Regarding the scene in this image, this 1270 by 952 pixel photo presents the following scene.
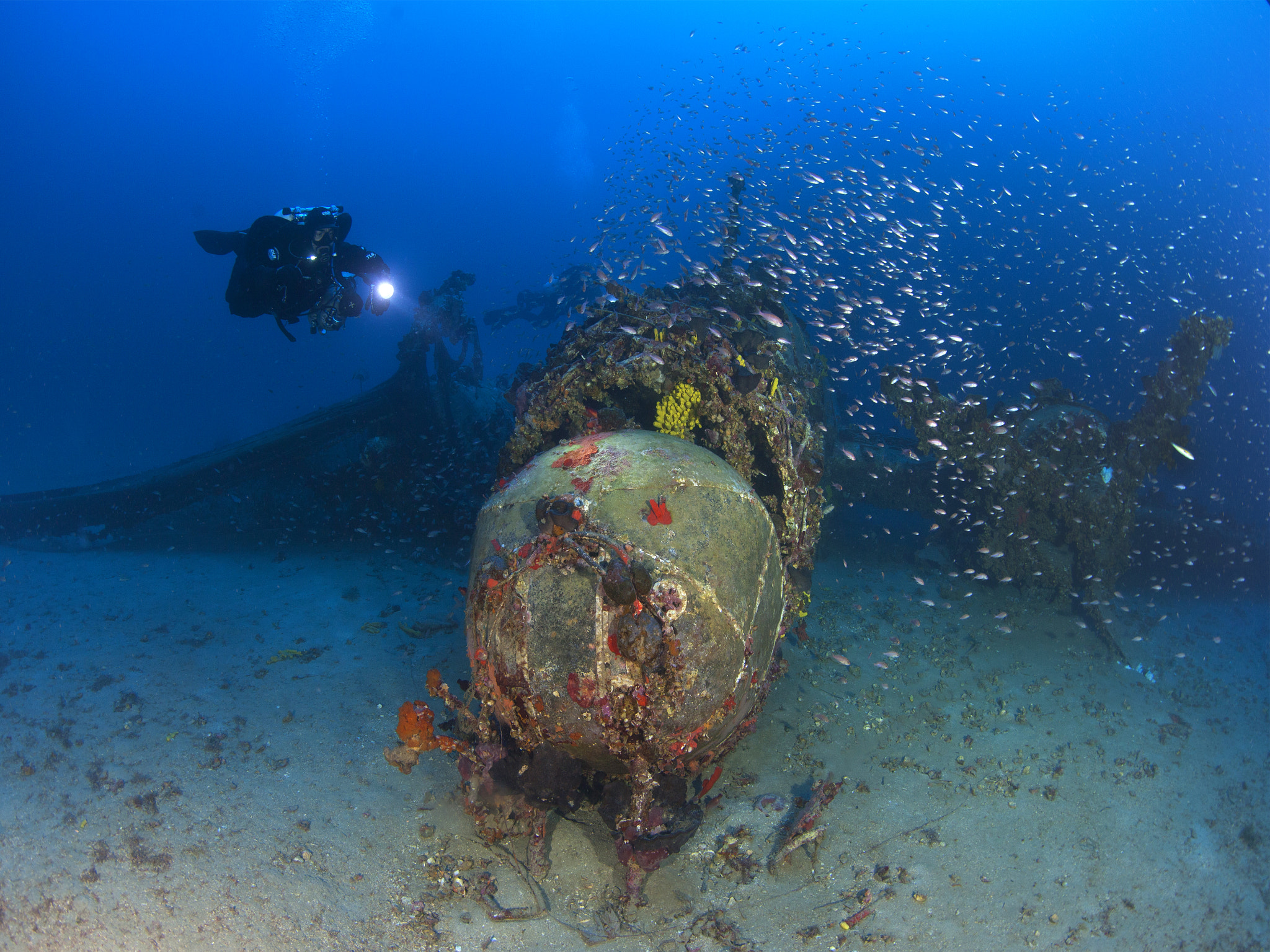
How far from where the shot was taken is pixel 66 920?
3514 mm

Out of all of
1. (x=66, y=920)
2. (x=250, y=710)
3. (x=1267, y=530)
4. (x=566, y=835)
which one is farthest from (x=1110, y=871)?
(x=1267, y=530)

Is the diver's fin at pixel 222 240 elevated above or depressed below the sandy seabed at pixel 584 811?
above

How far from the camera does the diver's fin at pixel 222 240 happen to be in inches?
354

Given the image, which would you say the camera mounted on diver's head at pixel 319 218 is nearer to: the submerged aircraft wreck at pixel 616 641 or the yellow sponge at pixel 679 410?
the yellow sponge at pixel 679 410

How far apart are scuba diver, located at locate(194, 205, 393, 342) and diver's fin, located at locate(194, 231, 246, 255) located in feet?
0.43

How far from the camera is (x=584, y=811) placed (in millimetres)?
4633

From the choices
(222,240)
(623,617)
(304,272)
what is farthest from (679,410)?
(222,240)

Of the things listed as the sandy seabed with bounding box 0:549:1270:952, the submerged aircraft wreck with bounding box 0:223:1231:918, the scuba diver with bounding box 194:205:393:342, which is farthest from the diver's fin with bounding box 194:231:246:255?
the sandy seabed with bounding box 0:549:1270:952

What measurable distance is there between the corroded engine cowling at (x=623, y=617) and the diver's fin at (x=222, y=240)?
325 inches

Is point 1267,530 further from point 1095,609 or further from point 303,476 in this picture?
point 303,476

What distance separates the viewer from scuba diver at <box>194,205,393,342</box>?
26.6 feet

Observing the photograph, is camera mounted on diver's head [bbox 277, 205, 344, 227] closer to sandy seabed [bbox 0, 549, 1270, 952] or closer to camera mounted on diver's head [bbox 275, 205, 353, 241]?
camera mounted on diver's head [bbox 275, 205, 353, 241]

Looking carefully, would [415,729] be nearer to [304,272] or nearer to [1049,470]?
[304,272]

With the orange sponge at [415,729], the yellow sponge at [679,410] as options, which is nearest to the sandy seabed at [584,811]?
the orange sponge at [415,729]
